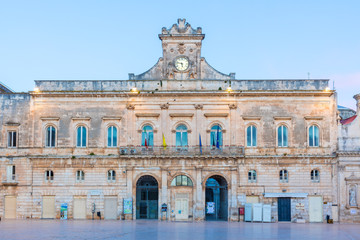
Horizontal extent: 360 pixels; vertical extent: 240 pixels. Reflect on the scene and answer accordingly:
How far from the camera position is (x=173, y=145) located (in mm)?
45656

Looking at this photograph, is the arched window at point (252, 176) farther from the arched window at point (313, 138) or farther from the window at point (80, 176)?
the window at point (80, 176)

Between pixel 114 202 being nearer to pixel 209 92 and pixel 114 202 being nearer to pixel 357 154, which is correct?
pixel 209 92

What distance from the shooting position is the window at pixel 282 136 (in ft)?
150

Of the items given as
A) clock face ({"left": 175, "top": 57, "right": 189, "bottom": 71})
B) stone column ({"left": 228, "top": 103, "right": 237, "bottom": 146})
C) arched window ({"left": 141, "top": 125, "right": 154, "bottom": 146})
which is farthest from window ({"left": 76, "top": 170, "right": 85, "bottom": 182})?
stone column ({"left": 228, "top": 103, "right": 237, "bottom": 146})

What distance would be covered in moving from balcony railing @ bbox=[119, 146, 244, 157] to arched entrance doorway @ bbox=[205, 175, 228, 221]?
2.83 metres

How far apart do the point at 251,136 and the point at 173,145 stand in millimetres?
6409

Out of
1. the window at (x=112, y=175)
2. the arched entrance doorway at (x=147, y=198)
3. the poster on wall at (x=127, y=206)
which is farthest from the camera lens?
the arched entrance doorway at (x=147, y=198)

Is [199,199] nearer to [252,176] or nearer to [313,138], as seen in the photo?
[252,176]

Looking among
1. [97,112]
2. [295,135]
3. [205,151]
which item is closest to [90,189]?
[97,112]

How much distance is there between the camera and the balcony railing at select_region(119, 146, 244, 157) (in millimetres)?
45188

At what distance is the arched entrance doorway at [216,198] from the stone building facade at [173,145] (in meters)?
0.29

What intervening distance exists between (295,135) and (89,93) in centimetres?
1717

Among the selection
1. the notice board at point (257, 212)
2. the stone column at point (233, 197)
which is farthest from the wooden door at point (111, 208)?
the notice board at point (257, 212)

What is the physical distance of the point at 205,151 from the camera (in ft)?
149
